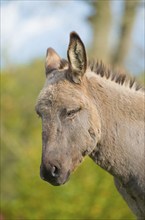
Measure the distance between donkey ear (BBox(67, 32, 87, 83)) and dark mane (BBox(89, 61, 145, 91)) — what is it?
0.33m

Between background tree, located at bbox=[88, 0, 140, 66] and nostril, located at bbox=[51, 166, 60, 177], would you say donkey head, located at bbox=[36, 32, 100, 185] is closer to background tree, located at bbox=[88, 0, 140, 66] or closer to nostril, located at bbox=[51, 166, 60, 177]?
nostril, located at bbox=[51, 166, 60, 177]

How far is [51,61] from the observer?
23.0ft

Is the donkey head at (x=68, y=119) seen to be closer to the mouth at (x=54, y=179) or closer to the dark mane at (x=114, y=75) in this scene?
the mouth at (x=54, y=179)

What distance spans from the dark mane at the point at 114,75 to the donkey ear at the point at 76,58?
33cm

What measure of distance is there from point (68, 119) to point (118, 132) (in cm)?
56

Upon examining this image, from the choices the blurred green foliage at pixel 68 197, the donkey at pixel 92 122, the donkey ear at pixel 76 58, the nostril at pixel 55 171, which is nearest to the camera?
the nostril at pixel 55 171

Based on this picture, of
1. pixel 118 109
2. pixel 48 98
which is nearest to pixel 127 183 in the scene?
pixel 118 109

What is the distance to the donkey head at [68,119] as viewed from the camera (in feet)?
20.1

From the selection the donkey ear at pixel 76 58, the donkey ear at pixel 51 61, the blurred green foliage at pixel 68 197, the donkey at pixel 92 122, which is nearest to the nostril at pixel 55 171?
the donkey at pixel 92 122

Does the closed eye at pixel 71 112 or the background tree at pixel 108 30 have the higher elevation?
the closed eye at pixel 71 112

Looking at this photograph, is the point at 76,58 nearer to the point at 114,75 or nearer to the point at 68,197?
the point at 114,75

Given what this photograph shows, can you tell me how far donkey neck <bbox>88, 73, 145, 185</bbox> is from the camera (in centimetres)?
653

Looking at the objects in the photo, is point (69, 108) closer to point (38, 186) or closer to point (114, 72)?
point (114, 72)

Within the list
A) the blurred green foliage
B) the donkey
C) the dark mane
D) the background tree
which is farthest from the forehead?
the background tree
